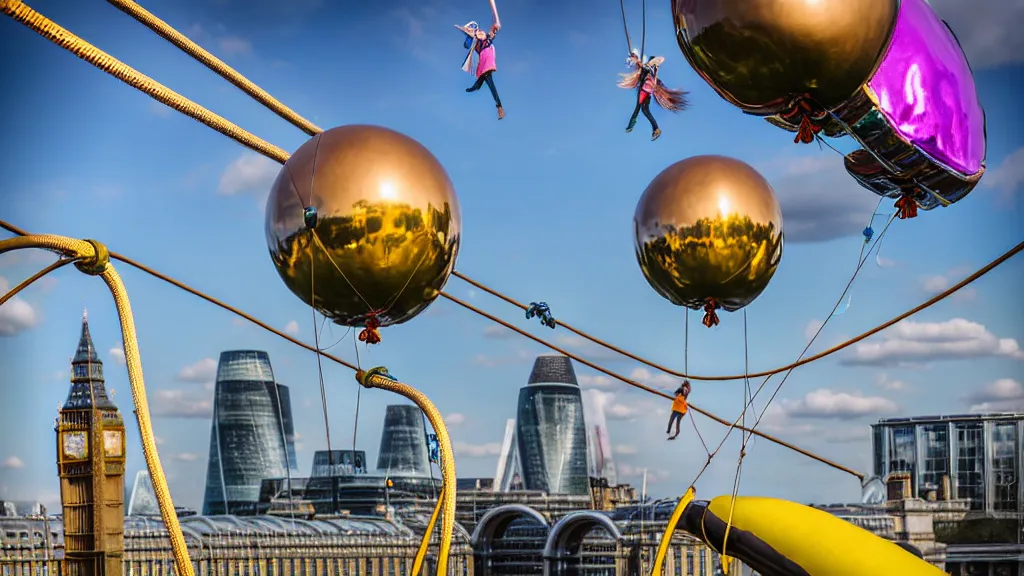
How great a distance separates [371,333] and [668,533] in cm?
135

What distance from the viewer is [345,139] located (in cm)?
448

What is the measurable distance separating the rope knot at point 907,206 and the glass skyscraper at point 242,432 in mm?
126467

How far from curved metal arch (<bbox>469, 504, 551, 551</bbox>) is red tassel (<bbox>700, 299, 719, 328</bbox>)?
1287 inches

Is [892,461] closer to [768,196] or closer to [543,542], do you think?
[543,542]

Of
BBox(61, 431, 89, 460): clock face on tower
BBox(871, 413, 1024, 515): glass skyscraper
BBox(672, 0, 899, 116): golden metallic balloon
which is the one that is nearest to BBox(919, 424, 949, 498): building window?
BBox(871, 413, 1024, 515): glass skyscraper

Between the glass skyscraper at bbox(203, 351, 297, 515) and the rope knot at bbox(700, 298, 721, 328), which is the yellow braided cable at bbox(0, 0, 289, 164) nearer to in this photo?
the rope knot at bbox(700, 298, 721, 328)

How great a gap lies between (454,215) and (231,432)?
13015cm

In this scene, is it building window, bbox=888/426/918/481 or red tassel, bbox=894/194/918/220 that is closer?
red tassel, bbox=894/194/918/220

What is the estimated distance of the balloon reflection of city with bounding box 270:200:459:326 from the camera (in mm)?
4422

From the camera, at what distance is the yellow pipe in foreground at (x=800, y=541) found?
14.9 ft

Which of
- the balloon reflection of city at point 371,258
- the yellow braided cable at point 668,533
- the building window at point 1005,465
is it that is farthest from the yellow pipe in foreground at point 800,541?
the building window at point 1005,465

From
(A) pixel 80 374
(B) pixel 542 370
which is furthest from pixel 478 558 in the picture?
(B) pixel 542 370

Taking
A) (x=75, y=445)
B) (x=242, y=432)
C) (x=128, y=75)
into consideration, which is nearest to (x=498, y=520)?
(x=75, y=445)

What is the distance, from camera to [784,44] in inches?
141
